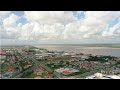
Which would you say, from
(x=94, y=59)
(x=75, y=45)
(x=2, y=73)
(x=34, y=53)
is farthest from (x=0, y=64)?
(x=94, y=59)

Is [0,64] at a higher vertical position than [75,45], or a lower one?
lower

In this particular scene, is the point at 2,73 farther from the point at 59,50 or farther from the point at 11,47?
the point at 59,50
